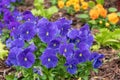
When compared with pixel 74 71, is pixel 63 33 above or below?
above

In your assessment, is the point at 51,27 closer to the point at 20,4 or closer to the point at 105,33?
the point at 105,33

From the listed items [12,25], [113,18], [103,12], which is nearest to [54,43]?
[12,25]

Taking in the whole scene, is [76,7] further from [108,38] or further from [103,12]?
[108,38]

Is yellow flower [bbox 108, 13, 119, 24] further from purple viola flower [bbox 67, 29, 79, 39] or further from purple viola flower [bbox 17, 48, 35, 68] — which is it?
purple viola flower [bbox 17, 48, 35, 68]

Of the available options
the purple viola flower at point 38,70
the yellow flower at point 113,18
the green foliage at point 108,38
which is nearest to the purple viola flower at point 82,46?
the purple viola flower at point 38,70

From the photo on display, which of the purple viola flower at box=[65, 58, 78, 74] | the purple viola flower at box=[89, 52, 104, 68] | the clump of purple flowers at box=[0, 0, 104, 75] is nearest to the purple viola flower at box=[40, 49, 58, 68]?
the clump of purple flowers at box=[0, 0, 104, 75]

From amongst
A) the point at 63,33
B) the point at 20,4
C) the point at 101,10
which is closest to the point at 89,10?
the point at 101,10
